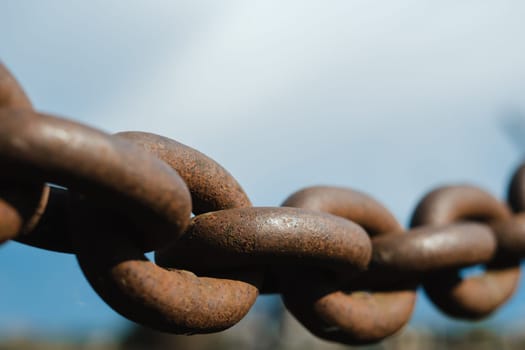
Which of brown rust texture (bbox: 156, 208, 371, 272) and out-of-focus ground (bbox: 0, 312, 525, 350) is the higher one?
brown rust texture (bbox: 156, 208, 371, 272)

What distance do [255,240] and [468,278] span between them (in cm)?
67

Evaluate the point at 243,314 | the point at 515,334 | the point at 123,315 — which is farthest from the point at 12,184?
the point at 515,334

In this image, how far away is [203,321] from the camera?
86 cm

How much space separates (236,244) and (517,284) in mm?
862

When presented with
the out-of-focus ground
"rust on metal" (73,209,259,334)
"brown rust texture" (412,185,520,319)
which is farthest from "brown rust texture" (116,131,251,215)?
the out-of-focus ground

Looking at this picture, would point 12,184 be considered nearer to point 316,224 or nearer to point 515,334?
point 316,224

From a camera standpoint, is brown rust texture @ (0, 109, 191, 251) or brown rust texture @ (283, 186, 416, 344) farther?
brown rust texture @ (283, 186, 416, 344)

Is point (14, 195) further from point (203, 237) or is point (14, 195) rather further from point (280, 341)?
point (280, 341)

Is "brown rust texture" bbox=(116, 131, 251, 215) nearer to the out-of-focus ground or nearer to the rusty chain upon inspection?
the rusty chain

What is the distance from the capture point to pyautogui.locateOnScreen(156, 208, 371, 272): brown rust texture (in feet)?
3.03

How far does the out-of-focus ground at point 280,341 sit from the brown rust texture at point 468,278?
570 centimetres

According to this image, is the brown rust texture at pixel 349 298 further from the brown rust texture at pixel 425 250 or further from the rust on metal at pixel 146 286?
the rust on metal at pixel 146 286

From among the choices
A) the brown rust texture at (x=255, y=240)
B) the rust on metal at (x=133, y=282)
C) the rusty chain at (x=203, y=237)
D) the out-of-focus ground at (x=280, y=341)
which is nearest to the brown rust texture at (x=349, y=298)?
the rusty chain at (x=203, y=237)

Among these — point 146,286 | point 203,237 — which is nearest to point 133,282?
point 146,286
